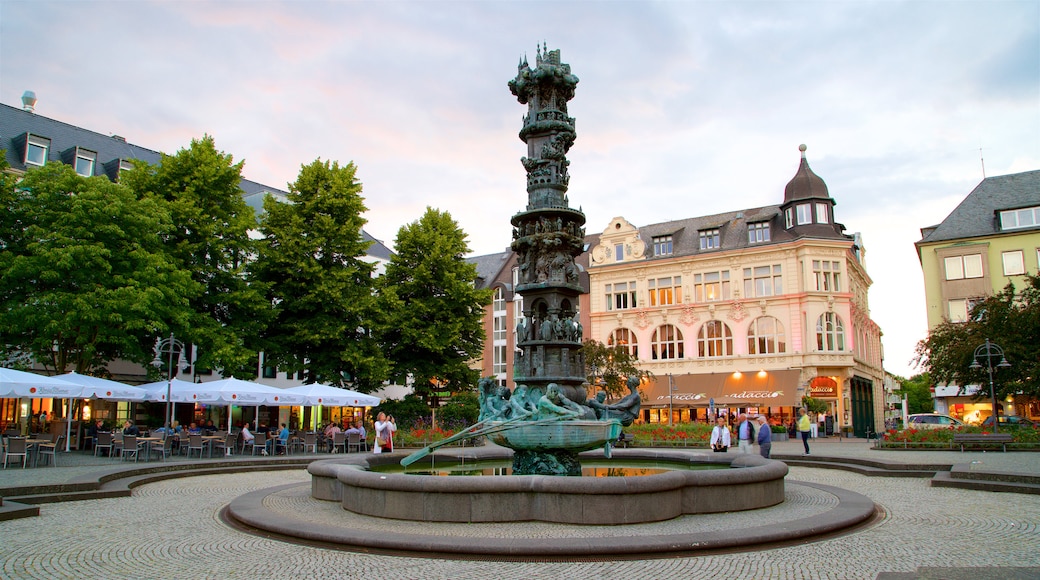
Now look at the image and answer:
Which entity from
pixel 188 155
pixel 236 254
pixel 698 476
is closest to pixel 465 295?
pixel 236 254

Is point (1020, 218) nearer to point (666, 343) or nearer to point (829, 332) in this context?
point (829, 332)

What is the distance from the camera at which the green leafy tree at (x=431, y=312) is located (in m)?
36.9

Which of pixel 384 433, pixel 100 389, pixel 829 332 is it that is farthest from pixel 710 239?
pixel 100 389

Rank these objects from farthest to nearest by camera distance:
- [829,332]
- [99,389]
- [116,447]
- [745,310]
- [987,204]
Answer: [745,310] → [987,204] → [829,332] → [116,447] → [99,389]

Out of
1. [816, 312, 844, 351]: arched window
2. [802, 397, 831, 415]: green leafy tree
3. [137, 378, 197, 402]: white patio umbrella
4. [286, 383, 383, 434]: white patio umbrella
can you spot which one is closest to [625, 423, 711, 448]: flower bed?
[286, 383, 383, 434]: white patio umbrella

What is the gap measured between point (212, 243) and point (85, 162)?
1283 centimetres

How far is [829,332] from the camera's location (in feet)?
149

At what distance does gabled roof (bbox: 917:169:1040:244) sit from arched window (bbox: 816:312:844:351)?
8524 mm

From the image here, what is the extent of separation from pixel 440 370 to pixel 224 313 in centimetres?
1104

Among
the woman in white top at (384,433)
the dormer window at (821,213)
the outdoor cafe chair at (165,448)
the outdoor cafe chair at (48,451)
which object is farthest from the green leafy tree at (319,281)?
the dormer window at (821,213)

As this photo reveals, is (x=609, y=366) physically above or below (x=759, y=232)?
below

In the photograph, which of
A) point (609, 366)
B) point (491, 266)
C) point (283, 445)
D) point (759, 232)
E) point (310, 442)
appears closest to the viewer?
point (283, 445)

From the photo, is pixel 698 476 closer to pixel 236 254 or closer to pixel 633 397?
pixel 633 397

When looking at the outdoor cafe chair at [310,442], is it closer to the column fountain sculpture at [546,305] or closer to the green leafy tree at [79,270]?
the green leafy tree at [79,270]
